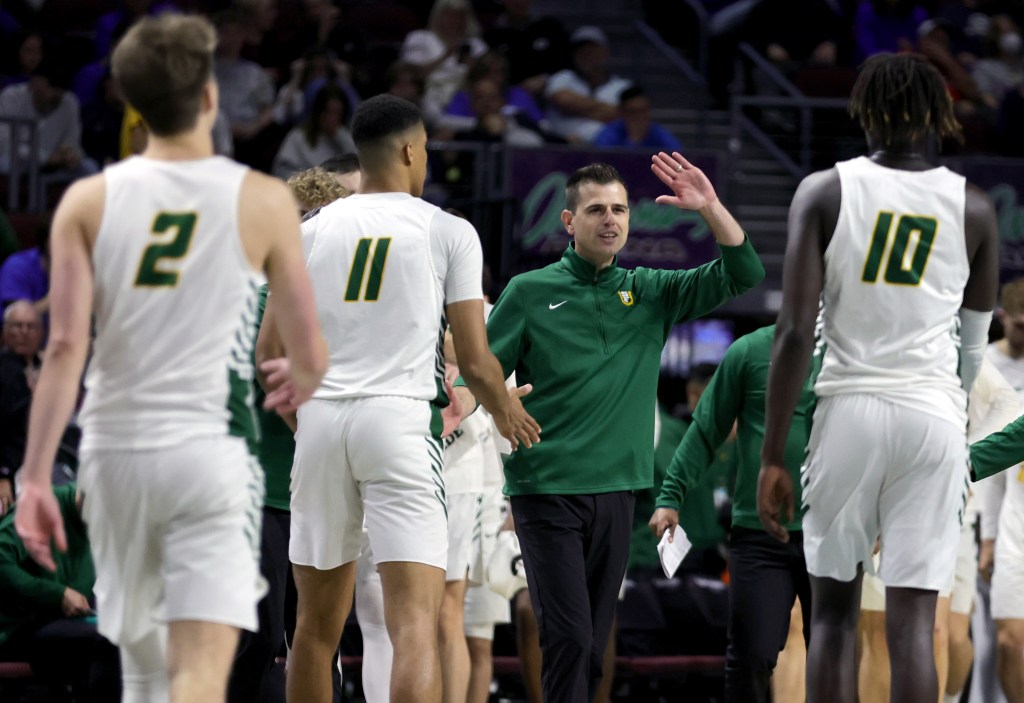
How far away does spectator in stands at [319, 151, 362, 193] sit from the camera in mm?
6973

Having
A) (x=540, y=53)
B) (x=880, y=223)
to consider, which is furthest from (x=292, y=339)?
(x=540, y=53)

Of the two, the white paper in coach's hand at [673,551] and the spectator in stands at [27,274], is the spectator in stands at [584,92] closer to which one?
the spectator in stands at [27,274]

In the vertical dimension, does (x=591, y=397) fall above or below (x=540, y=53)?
below

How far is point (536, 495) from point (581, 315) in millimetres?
747

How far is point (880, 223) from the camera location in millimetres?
4836

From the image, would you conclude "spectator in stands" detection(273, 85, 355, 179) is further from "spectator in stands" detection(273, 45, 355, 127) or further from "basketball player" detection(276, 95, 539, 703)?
"basketball player" detection(276, 95, 539, 703)

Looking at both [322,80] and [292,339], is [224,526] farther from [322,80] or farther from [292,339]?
[322,80]

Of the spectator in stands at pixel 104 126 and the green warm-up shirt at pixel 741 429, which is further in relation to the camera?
the spectator in stands at pixel 104 126

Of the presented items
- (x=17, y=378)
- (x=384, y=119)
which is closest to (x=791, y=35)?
(x=17, y=378)

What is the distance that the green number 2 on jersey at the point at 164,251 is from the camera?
13.2 feet

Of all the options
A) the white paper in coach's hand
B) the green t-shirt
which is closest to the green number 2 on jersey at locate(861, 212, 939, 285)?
the white paper in coach's hand

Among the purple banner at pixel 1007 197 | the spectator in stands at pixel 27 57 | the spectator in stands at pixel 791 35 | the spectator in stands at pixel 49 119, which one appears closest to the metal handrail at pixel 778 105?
the spectator in stands at pixel 791 35

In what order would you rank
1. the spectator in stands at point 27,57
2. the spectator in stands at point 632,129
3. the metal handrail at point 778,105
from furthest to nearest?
the metal handrail at point 778,105, the spectator in stands at point 632,129, the spectator in stands at point 27,57

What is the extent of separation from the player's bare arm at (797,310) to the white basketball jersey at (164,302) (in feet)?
5.56
